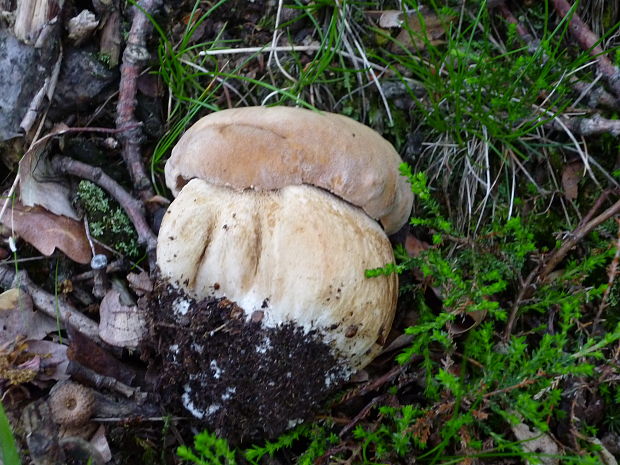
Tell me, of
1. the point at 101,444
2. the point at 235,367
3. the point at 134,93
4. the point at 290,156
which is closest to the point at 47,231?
the point at 134,93

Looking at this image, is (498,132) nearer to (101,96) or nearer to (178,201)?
(178,201)

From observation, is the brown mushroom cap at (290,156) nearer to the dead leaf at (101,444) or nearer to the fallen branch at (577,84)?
the fallen branch at (577,84)

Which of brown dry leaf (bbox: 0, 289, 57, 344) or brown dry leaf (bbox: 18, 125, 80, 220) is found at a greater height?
brown dry leaf (bbox: 18, 125, 80, 220)

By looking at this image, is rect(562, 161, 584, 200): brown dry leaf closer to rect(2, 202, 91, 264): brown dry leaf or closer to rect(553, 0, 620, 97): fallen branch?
rect(553, 0, 620, 97): fallen branch

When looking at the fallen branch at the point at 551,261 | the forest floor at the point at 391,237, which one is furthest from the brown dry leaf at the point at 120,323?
the fallen branch at the point at 551,261

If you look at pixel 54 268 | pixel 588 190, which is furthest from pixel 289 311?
pixel 588 190

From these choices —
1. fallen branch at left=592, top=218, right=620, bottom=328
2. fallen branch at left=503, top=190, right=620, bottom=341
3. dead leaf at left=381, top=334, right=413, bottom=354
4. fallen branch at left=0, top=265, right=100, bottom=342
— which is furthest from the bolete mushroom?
fallen branch at left=592, top=218, right=620, bottom=328
